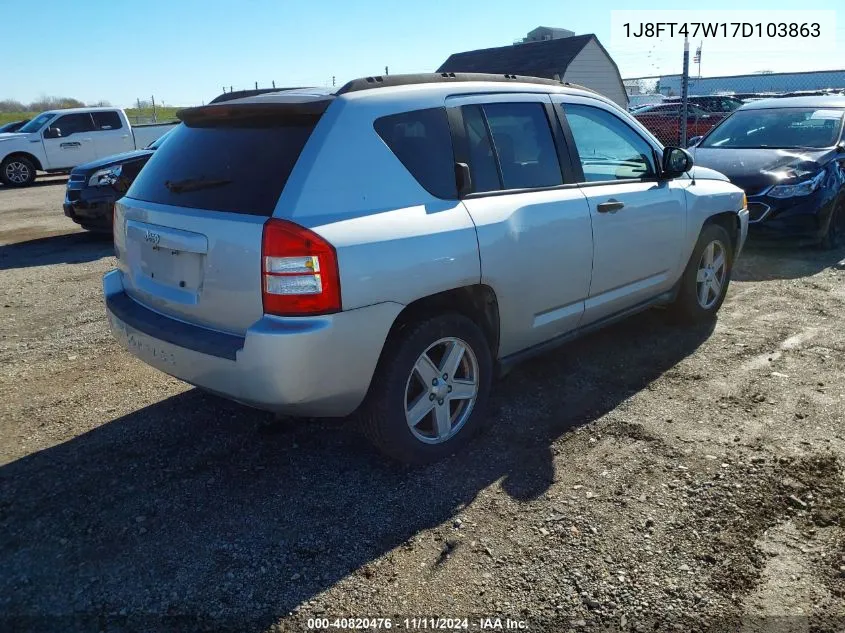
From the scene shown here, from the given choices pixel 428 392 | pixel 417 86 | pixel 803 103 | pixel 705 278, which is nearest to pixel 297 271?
pixel 428 392

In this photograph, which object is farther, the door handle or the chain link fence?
the chain link fence

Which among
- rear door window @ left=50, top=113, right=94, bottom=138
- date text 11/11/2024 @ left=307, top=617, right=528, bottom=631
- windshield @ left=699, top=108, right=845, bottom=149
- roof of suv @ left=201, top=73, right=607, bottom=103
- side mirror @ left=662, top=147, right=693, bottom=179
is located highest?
rear door window @ left=50, top=113, right=94, bottom=138

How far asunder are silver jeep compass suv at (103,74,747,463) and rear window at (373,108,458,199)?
10 mm

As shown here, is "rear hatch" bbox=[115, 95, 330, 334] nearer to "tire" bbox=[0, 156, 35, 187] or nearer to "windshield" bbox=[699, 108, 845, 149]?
"windshield" bbox=[699, 108, 845, 149]

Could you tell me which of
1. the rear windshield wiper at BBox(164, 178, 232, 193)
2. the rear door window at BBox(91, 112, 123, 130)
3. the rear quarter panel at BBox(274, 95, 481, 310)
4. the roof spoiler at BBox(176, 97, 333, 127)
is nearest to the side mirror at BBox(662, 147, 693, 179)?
the rear quarter panel at BBox(274, 95, 481, 310)

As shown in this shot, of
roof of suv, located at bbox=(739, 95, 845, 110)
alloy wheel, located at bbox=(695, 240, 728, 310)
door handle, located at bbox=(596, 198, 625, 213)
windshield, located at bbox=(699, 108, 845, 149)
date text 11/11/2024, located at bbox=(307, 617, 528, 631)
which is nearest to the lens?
date text 11/11/2024, located at bbox=(307, 617, 528, 631)

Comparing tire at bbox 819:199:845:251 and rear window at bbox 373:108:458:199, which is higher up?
rear window at bbox 373:108:458:199

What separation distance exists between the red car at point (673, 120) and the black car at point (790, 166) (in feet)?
28.4

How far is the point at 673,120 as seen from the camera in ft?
63.9

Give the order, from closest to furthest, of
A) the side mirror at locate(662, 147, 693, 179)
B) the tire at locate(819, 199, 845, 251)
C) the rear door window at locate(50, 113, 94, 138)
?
the side mirror at locate(662, 147, 693, 179) < the tire at locate(819, 199, 845, 251) < the rear door window at locate(50, 113, 94, 138)

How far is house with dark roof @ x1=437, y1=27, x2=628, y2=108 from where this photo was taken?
28.1 m

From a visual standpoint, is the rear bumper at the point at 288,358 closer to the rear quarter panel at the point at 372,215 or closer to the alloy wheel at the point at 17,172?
the rear quarter panel at the point at 372,215

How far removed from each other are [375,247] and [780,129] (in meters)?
7.95

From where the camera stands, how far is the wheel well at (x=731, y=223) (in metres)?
5.51
